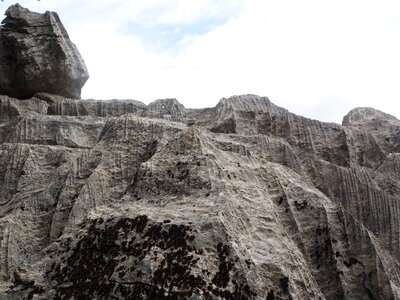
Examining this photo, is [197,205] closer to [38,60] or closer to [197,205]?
[197,205]

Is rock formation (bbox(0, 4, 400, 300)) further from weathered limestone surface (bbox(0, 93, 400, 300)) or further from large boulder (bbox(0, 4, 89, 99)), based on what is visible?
large boulder (bbox(0, 4, 89, 99))

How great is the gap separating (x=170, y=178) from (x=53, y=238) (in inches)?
272

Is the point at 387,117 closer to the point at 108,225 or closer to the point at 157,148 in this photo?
the point at 157,148

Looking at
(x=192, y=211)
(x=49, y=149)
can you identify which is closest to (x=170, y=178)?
(x=192, y=211)

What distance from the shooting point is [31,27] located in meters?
50.2

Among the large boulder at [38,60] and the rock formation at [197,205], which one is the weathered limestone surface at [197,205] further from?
the large boulder at [38,60]

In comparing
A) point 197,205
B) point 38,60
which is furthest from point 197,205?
point 38,60

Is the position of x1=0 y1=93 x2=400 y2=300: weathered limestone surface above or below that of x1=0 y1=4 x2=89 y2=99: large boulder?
below

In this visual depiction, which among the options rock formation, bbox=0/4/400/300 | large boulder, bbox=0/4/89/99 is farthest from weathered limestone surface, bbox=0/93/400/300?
large boulder, bbox=0/4/89/99

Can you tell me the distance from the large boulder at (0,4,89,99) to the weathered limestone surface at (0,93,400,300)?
6.59 meters

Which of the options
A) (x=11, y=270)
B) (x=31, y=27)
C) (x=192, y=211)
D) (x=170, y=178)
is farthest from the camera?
(x=31, y=27)

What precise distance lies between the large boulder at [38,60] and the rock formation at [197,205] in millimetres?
6497

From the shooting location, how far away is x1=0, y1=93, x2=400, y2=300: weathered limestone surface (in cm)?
2180

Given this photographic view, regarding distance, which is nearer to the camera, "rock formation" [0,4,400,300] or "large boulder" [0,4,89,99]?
"rock formation" [0,4,400,300]
